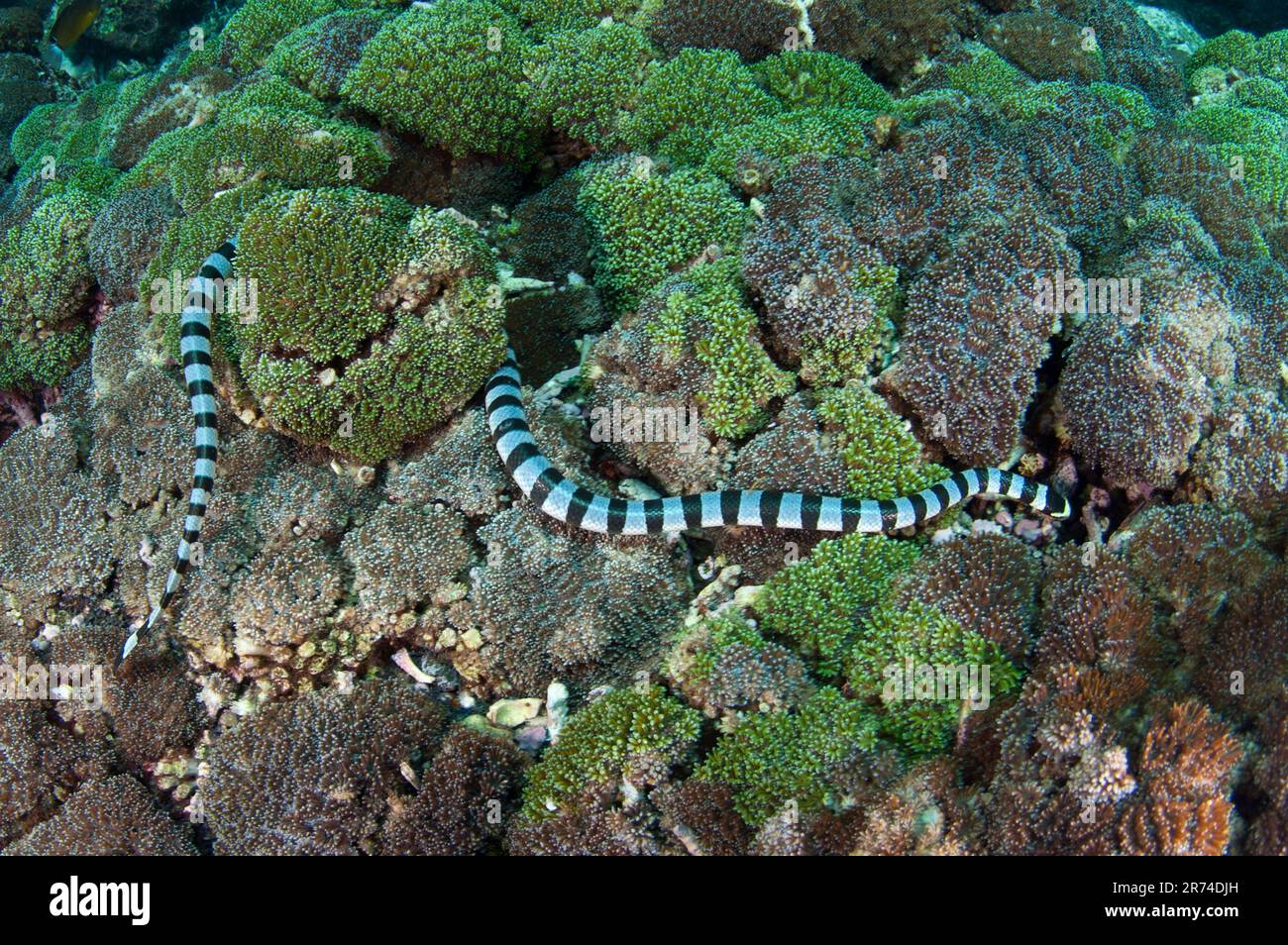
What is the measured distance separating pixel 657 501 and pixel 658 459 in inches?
9.7

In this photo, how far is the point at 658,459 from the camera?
3.61 metres

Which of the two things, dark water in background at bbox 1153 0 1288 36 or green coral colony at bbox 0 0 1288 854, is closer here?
green coral colony at bbox 0 0 1288 854

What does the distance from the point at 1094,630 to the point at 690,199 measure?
269 cm

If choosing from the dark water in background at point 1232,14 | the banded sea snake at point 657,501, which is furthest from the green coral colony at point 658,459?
the dark water in background at point 1232,14

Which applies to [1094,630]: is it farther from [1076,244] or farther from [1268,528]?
[1076,244]

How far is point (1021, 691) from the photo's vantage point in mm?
2600

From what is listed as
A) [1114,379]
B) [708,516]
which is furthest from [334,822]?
[1114,379]

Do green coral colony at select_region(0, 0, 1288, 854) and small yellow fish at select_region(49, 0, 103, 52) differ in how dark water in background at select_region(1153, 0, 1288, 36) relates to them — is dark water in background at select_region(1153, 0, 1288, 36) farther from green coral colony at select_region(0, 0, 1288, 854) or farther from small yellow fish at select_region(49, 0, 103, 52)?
small yellow fish at select_region(49, 0, 103, 52)

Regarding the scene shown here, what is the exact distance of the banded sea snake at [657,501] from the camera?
331 cm

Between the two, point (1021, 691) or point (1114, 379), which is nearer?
point (1021, 691)

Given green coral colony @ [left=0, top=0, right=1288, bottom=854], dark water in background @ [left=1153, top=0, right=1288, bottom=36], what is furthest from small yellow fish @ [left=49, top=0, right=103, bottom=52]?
dark water in background @ [left=1153, top=0, right=1288, bottom=36]

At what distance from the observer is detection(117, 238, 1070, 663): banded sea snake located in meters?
3.31

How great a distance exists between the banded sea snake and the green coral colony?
0.03m

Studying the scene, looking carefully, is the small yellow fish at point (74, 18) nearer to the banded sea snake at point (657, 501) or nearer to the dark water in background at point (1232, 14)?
the banded sea snake at point (657, 501)
